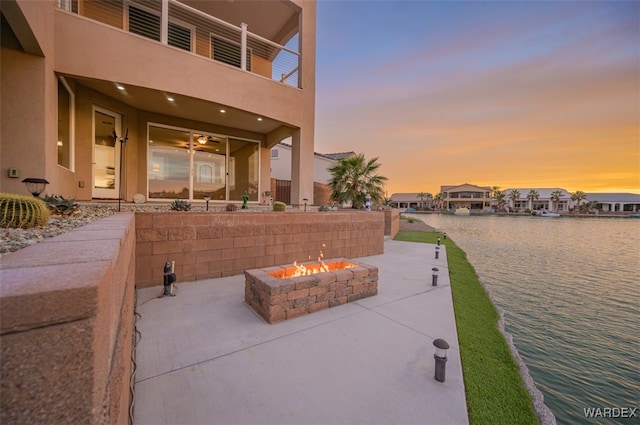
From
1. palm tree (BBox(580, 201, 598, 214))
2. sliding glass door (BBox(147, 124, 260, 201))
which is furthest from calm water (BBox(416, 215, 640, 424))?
Answer: palm tree (BBox(580, 201, 598, 214))

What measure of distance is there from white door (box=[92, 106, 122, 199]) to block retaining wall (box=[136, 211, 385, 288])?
171 inches

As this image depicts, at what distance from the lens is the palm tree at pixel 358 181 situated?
1500 cm

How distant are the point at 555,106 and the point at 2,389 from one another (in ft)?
89.0

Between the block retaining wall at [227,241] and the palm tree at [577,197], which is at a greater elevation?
the palm tree at [577,197]

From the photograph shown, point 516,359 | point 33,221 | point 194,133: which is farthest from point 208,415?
point 194,133

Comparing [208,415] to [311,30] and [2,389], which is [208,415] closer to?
[2,389]

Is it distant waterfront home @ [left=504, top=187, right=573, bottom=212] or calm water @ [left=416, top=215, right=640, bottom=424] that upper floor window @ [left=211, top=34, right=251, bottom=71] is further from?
distant waterfront home @ [left=504, top=187, right=573, bottom=212]

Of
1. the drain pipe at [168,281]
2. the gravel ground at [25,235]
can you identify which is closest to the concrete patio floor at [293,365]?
the drain pipe at [168,281]

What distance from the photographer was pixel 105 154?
8.02m

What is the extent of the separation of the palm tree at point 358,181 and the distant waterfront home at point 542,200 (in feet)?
241

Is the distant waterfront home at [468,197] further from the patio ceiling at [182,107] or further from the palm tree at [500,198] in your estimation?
the patio ceiling at [182,107]

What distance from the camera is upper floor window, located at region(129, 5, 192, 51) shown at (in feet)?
27.3

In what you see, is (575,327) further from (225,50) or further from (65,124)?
(225,50)

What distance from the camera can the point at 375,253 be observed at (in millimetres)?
9805
